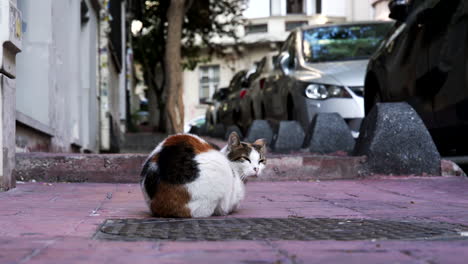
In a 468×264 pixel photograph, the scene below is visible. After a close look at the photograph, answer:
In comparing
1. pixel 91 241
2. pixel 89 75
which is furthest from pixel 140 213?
pixel 89 75

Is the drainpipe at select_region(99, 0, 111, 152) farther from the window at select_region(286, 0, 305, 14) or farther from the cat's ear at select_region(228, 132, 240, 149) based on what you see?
the window at select_region(286, 0, 305, 14)

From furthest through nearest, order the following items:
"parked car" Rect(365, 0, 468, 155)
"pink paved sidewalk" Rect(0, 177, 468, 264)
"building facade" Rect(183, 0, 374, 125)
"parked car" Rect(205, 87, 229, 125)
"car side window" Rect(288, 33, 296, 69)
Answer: "building facade" Rect(183, 0, 374, 125)
"parked car" Rect(205, 87, 229, 125)
"car side window" Rect(288, 33, 296, 69)
"parked car" Rect(365, 0, 468, 155)
"pink paved sidewalk" Rect(0, 177, 468, 264)

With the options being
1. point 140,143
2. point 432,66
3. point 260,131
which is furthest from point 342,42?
point 140,143

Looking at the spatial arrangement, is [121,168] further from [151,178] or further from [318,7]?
[318,7]

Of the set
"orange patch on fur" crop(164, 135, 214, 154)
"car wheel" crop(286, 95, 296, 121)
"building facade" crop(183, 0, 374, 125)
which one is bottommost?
"orange patch on fur" crop(164, 135, 214, 154)

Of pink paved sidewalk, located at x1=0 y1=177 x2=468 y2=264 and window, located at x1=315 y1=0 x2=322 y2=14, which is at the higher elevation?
window, located at x1=315 y1=0 x2=322 y2=14

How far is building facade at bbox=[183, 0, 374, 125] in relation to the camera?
49.3 meters

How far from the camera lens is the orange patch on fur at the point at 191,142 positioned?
4.48 meters

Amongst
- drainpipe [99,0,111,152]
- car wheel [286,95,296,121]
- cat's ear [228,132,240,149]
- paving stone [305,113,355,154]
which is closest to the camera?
cat's ear [228,132,240,149]

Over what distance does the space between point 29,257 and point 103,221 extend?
4.22 feet

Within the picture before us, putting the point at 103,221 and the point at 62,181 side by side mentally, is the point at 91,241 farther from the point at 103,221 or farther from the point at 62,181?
the point at 62,181

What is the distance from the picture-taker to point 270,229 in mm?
→ 3805

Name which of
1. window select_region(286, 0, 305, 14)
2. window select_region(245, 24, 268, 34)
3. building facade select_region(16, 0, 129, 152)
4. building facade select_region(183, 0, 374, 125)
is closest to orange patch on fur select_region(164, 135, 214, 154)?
building facade select_region(16, 0, 129, 152)

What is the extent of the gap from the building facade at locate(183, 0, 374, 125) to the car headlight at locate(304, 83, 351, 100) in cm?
3617
